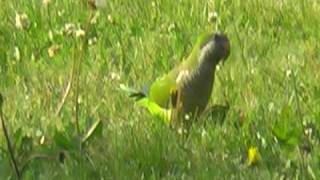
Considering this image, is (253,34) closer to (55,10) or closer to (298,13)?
(298,13)

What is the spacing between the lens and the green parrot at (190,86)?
14.6 feet

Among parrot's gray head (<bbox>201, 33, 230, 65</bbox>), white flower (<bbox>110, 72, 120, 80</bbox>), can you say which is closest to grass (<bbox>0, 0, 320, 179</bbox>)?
white flower (<bbox>110, 72, 120, 80</bbox>)

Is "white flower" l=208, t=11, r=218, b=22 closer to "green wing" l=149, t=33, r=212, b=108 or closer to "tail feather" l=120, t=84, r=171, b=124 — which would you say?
"tail feather" l=120, t=84, r=171, b=124

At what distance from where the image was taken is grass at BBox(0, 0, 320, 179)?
13.7 feet

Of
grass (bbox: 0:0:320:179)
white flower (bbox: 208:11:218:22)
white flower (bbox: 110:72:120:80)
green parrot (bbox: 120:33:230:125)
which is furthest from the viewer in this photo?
white flower (bbox: 208:11:218:22)

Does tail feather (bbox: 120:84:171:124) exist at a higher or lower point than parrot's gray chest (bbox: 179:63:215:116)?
lower

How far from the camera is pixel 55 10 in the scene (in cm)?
616

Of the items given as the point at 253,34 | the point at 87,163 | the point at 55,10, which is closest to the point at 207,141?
the point at 87,163

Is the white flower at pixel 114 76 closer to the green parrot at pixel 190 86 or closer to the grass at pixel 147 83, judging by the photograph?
the grass at pixel 147 83

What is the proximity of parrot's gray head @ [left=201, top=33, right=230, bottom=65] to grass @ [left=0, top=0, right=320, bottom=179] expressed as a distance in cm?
24

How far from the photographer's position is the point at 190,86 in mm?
4453

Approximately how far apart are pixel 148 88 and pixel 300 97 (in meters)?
0.61

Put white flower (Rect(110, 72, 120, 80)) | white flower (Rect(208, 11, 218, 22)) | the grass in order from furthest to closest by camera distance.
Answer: white flower (Rect(208, 11, 218, 22)), white flower (Rect(110, 72, 120, 80)), the grass

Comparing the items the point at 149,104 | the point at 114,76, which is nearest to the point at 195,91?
the point at 149,104
